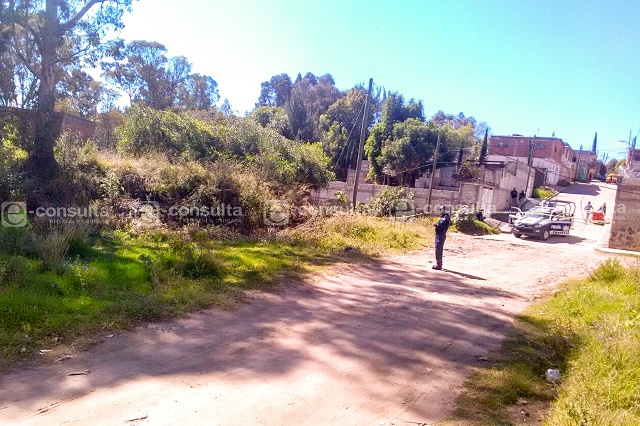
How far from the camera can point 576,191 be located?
45281mm

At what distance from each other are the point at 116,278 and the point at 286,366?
12.0 ft

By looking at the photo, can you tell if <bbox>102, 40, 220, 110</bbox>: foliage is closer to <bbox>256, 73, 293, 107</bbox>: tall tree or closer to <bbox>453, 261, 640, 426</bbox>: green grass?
<bbox>256, 73, 293, 107</bbox>: tall tree

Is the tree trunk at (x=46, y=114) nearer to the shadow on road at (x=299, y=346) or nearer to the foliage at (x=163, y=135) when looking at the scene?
the foliage at (x=163, y=135)

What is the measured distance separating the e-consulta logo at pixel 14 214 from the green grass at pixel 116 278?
1.31 metres

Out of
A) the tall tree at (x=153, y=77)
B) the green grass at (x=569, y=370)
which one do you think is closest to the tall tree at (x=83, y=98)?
the tall tree at (x=153, y=77)

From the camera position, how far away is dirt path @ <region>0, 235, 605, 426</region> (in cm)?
363

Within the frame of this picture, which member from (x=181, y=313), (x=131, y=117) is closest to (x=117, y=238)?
(x=181, y=313)

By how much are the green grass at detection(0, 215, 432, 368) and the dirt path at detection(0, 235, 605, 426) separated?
462mm

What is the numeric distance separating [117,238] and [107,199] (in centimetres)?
312

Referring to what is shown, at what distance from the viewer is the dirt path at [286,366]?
3635 millimetres

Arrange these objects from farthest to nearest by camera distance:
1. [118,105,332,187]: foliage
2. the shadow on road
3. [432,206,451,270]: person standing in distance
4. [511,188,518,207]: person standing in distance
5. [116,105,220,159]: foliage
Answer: [511,188,518,207]: person standing in distance < [116,105,220,159]: foliage < [118,105,332,187]: foliage < [432,206,451,270]: person standing in distance < the shadow on road

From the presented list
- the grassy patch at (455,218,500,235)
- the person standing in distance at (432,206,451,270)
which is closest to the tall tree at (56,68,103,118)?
the grassy patch at (455,218,500,235)

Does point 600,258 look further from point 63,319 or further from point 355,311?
point 63,319

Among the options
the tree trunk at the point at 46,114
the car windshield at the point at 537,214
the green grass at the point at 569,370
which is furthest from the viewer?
the car windshield at the point at 537,214
